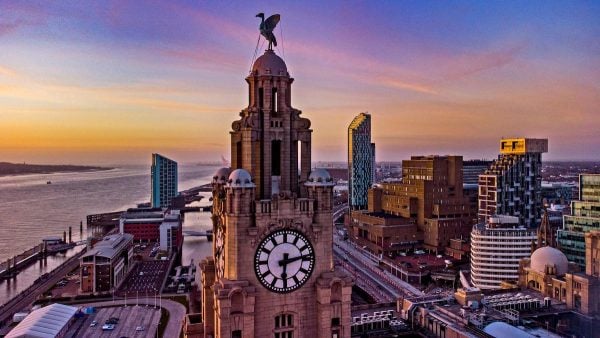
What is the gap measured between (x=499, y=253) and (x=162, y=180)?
288 ft

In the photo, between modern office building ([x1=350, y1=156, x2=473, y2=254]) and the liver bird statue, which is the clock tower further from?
modern office building ([x1=350, y1=156, x2=473, y2=254])

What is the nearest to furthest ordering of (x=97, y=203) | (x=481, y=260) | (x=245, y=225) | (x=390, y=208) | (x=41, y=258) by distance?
(x=245, y=225) < (x=481, y=260) < (x=41, y=258) < (x=390, y=208) < (x=97, y=203)

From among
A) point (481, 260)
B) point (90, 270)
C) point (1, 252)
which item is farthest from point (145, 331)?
point (1, 252)

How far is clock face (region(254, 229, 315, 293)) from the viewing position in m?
8.48

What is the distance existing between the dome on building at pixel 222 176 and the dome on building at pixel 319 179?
1.66 meters

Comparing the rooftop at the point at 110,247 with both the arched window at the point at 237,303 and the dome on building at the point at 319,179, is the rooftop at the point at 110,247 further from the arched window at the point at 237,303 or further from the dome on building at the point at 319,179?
the dome on building at the point at 319,179

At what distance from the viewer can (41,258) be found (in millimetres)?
61781

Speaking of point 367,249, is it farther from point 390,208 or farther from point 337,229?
point 337,229

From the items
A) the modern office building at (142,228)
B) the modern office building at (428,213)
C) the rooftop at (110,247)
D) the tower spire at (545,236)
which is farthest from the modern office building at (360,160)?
the tower spire at (545,236)

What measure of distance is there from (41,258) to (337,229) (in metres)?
44.3

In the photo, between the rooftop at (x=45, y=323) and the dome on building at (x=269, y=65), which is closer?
the dome on building at (x=269, y=65)

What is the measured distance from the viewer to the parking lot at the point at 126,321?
33875mm

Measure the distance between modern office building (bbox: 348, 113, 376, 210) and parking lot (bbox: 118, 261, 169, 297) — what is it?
4683 centimetres

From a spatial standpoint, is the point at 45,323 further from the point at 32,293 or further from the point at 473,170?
the point at 473,170
